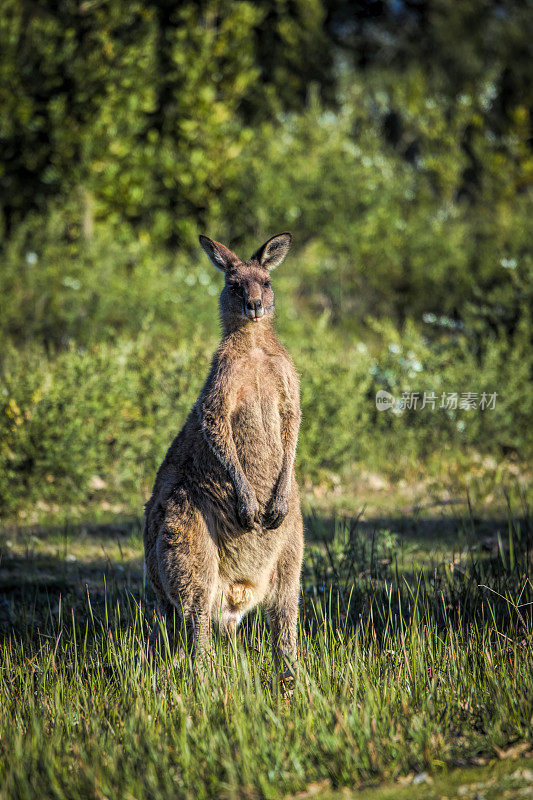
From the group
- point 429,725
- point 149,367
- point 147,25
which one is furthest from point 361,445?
point 147,25

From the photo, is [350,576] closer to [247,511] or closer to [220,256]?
[247,511]

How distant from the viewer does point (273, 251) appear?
3.83 metres

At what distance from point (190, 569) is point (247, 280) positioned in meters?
1.33

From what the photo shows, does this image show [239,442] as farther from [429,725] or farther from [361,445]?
[361,445]

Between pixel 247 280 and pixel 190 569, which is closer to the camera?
pixel 190 569

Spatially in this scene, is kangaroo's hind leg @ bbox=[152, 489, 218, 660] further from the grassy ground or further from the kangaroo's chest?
the kangaroo's chest

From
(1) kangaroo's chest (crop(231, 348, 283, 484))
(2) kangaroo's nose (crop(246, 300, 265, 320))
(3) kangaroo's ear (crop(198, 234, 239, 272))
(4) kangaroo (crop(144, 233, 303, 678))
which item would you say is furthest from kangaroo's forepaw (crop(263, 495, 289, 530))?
(3) kangaroo's ear (crop(198, 234, 239, 272))

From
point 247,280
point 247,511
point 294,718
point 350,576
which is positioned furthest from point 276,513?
point 350,576

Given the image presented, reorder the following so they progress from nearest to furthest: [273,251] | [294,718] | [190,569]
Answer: [294,718], [190,569], [273,251]

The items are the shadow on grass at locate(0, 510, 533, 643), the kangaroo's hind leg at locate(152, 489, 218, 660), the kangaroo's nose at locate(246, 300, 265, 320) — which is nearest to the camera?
the kangaroo's hind leg at locate(152, 489, 218, 660)

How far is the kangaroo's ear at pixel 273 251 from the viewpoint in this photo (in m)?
3.79

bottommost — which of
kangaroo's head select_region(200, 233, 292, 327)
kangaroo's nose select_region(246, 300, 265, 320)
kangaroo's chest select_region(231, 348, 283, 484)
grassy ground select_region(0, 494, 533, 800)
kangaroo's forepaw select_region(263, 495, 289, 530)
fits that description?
grassy ground select_region(0, 494, 533, 800)

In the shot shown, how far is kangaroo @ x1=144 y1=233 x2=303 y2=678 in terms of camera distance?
3475 mm

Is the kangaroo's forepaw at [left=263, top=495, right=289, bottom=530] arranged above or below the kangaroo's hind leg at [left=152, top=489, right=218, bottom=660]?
above
